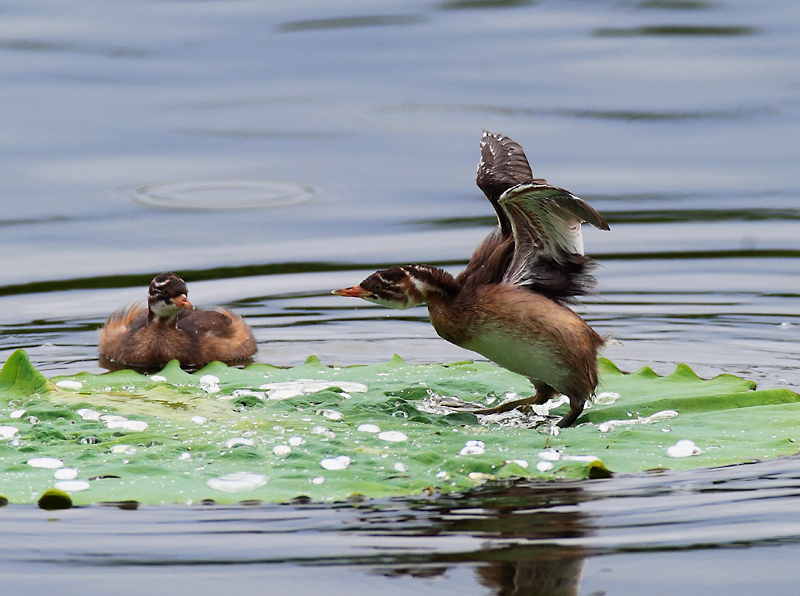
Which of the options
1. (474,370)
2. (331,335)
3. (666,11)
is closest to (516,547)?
(474,370)

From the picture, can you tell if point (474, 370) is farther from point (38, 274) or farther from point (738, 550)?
point (38, 274)

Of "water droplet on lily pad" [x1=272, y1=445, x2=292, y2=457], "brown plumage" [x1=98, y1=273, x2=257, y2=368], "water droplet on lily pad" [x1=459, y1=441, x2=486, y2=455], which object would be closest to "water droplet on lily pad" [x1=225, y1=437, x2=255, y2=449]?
"water droplet on lily pad" [x1=272, y1=445, x2=292, y2=457]

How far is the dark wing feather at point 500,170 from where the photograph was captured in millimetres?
8758

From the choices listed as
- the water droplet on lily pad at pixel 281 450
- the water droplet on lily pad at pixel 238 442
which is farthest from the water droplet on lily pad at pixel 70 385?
the water droplet on lily pad at pixel 281 450

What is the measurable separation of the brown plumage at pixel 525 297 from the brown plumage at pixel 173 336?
9.24 feet

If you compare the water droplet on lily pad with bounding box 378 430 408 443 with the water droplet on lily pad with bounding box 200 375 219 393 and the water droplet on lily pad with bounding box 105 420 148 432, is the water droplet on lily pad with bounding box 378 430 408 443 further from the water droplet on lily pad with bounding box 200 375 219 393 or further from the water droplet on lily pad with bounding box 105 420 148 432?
the water droplet on lily pad with bounding box 200 375 219 393

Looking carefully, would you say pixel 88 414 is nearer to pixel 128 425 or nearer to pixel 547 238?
pixel 128 425

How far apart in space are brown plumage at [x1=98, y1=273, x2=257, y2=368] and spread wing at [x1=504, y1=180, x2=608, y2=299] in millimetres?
3185

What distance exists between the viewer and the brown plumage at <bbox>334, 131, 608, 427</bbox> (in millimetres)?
8023

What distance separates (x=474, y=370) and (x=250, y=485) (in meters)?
3.20

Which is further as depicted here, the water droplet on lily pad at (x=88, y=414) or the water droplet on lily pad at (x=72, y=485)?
the water droplet on lily pad at (x=88, y=414)

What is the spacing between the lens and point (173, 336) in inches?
437

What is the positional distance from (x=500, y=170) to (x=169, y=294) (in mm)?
3303

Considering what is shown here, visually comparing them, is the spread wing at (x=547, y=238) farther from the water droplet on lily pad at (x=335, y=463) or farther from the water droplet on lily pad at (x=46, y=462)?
the water droplet on lily pad at (x=46, y=462)
